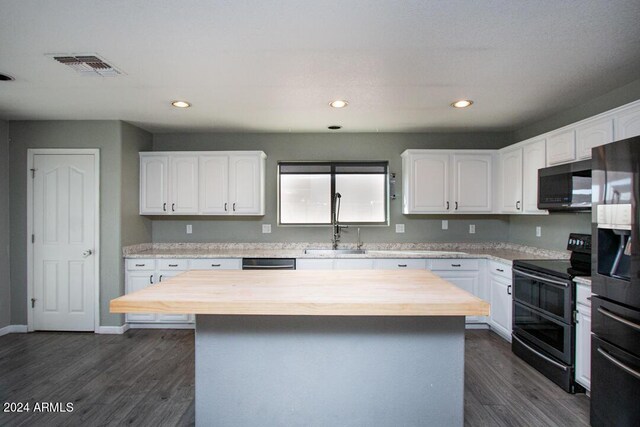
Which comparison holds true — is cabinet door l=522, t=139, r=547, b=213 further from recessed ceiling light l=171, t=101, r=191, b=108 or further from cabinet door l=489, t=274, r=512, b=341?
recessed ceiling light l=171, t=101, r=191, b=108

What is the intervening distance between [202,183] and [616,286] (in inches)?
154

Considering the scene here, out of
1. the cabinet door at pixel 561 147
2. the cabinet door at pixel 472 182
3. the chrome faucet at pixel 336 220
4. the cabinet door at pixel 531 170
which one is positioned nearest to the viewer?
the cabinet door at pixel 561 147

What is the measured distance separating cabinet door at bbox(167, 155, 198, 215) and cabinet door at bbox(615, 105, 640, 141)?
404cm

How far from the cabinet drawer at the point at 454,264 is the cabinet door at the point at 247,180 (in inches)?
85.5

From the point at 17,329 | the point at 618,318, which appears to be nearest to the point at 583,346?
the point at 618,318

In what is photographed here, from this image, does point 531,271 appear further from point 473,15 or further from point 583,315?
point 473,15

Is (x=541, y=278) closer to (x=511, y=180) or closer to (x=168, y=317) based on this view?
(x=511, y=180)

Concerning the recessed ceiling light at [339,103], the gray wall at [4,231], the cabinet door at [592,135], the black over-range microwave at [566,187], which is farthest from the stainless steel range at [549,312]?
the gray wall at [4,231]

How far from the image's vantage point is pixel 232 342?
175cm

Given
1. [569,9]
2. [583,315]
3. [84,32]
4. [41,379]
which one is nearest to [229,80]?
[84,32]

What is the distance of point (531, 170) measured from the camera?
336 centimetres

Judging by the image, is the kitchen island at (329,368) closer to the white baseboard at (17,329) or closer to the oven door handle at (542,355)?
the oven door handle at (542,355)

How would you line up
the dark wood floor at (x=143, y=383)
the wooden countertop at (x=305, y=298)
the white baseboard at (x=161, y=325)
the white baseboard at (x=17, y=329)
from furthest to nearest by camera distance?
the white baseboard at (x=161, y=325) < the white baseboard at (x=17, y=329) < the dark wood floor at (x=143, y=383) < the wooden countertop at (x=305, y=298)

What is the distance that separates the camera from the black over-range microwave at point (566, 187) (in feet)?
8.35
